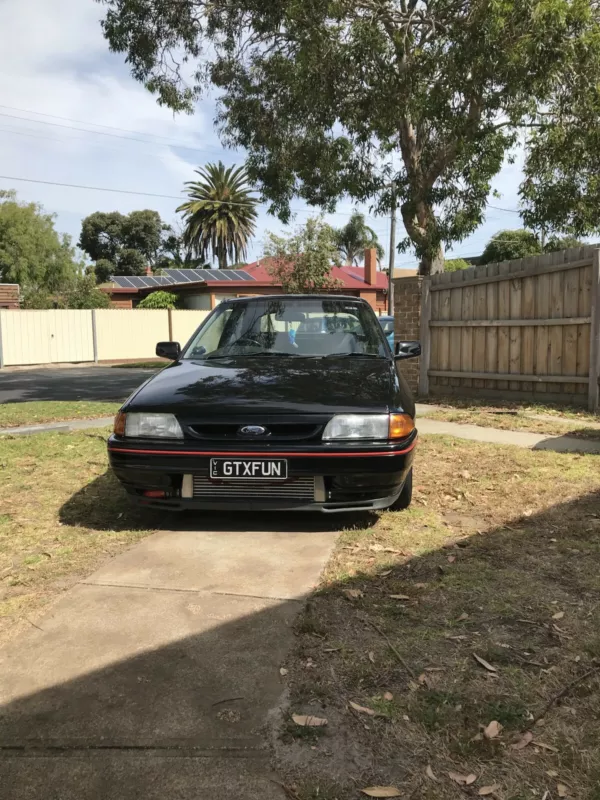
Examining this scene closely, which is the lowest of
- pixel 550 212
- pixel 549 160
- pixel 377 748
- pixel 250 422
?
pixel 377 748

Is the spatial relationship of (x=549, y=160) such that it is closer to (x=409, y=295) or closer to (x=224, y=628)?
(x=409, y=295)

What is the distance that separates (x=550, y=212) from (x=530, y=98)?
2046mm

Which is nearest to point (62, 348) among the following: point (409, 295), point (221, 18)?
point (221, 18)

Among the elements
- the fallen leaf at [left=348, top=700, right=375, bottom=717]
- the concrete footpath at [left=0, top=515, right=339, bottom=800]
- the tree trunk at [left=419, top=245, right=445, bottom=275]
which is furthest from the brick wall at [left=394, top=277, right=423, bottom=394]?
the fallen leaf at [left=348, top=700, right=375, bottom=717]

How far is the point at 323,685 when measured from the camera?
7.55ft

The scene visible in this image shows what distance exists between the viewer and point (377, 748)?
77.1 inches

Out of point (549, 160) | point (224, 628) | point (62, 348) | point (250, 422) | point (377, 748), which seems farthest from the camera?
point (62, 348)

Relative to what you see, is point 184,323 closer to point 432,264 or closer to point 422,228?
point 432,264

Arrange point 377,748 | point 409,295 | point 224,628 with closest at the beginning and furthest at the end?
1. point 377,748
2. point 224,628
3. point 409,295

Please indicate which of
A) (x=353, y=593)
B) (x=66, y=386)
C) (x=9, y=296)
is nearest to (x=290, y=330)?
(x=353, y=593)

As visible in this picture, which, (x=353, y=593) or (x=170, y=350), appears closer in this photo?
(x=353, y=593)

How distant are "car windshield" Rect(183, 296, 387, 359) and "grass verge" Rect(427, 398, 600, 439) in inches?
125

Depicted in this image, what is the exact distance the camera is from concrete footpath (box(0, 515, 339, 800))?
1.85 metres

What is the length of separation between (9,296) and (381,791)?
103 ft
